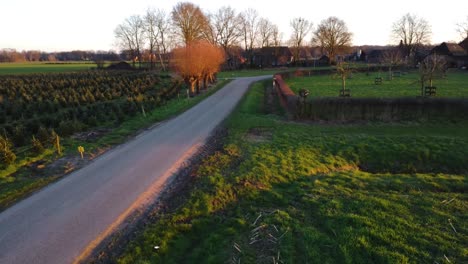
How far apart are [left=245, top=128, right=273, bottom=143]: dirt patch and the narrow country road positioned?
2149 mm

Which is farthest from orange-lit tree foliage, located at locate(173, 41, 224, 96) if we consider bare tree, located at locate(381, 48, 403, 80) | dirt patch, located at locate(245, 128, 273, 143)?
bare tree, located at locate(381, 48, 403, 80)

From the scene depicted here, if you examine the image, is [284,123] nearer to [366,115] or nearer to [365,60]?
[366,115]

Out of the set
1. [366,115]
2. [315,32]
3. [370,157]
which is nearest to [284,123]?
[366,115]

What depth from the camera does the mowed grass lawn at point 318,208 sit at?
5.36 metres

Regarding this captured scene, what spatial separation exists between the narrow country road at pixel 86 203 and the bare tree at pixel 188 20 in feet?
153

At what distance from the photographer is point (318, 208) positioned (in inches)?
268

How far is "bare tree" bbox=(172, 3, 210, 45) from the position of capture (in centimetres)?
5491

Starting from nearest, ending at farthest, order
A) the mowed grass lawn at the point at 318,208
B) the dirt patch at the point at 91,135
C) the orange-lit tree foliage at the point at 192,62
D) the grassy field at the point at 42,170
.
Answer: the mowed grass lawn at the point at 318,208 < the grassy field at the point at 42,170 < the dirt patch at the point at 91,135 < the orange-lit tree foliage at the point at 192,62

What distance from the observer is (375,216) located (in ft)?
20.8

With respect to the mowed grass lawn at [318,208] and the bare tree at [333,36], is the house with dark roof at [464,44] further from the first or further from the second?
the mowed grass lawn at [318,208]

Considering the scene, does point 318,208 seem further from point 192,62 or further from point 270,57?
point 270,57

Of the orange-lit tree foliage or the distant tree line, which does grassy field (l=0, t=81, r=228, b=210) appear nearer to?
the orange-lit tree foliage

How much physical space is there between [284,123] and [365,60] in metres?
81.0

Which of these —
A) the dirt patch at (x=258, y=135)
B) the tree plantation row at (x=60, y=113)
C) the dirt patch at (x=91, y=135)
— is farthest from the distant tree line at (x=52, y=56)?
the dirt patch at (x=258, y=135)
